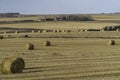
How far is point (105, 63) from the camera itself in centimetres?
2752

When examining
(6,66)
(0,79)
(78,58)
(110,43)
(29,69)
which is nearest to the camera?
(0,79)

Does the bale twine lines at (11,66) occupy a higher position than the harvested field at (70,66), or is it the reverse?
the bale twine lines at (11,66)

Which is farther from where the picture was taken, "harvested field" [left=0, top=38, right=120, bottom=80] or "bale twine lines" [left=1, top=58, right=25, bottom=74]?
"bale twine lines" [left=1, top=58, right=25, bottom=74]

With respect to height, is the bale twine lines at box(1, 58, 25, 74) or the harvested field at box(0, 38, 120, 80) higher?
the bale twine lines at box(1, 58, 25, 74)

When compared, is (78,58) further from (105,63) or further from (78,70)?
(78,70)

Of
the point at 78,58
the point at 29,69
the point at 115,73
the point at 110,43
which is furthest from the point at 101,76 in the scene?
the point at 110,43

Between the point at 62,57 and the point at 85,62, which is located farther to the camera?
the point at 62,57

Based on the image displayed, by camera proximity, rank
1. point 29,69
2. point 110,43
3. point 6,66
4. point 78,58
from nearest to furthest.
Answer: point 6,66
point 29,69
point 78,58
point 110,43

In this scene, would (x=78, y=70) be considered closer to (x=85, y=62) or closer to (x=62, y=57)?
(x=85, y=62)

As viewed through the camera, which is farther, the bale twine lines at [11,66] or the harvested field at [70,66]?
the bale twine lines at [11,66]

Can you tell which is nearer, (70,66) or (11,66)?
(11,66)

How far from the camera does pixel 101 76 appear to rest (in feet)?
72.4

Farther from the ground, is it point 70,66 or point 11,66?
point 11,66

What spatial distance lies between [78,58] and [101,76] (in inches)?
336
